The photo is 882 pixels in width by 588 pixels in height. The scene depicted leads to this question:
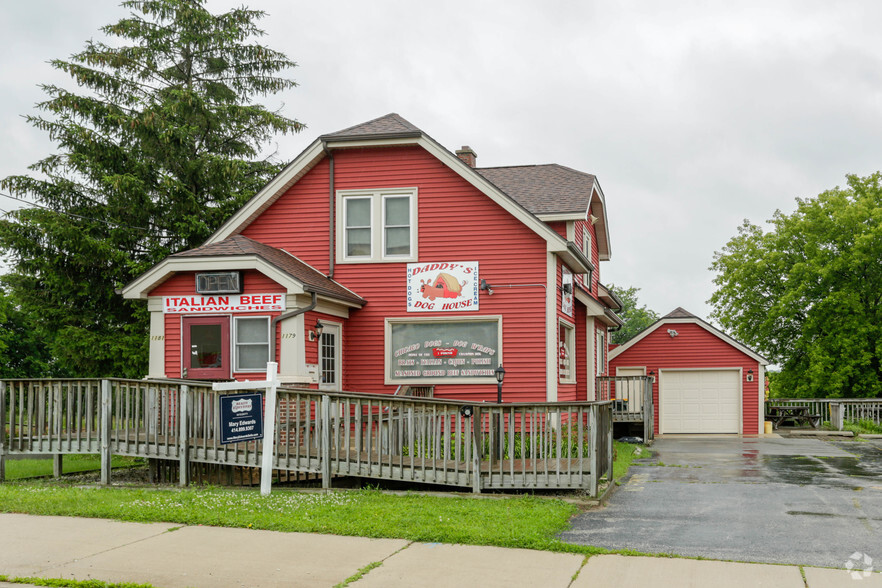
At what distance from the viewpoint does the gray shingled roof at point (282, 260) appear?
15406 mm

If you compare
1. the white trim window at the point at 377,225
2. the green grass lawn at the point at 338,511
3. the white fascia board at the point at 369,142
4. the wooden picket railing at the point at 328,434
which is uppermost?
the white fascia board at the point at 369,142

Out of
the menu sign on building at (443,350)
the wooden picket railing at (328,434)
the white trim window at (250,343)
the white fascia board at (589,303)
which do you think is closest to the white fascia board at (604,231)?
the white fascia board at (589,303)

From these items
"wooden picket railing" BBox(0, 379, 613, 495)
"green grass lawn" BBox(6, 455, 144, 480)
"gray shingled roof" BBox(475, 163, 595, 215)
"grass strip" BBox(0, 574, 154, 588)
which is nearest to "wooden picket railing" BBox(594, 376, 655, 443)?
"gray shingled roof" BBox(475, 163, 595, 215)

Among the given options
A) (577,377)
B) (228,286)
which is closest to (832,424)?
(577,377)

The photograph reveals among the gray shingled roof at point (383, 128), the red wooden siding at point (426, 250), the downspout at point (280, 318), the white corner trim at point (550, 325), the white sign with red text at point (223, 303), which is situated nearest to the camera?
the downspout at point (280, 318)

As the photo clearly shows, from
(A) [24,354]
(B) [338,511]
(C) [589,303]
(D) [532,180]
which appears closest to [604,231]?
(D) [532,180]

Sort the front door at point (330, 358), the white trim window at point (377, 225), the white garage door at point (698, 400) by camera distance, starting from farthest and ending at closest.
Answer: the white garage door at point (698, 400)
the white trim window at point (377, 225)
the front door at point (330, 358)

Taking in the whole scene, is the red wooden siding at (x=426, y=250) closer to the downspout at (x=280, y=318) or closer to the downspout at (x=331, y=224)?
the downspout at (x=331, y=224)

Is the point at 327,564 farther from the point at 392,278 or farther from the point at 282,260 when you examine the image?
the point at 392,278

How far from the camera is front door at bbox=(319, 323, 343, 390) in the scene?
16391mm

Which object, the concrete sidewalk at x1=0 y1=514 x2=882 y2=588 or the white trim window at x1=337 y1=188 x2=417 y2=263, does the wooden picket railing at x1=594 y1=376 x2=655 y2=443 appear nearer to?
the white trim window at x1=337 y1=188 x2=417 y2=263

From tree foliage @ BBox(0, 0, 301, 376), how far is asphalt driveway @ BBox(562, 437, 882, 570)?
15.4 metres

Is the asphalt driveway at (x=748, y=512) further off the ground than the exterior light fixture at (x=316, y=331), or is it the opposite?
the exterior light fixture at (x=316, y=331)

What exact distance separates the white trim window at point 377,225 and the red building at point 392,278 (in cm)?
3
